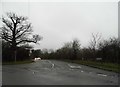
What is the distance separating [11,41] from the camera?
47219 mm

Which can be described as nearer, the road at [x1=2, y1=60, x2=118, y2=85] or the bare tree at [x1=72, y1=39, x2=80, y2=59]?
the road at [x1=2, y1=60, x2=118, y2=85]

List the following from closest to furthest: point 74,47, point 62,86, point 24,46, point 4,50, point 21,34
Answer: point 62,86 → point 4,50 → point 21,34 → point 24,46 → point 74,47

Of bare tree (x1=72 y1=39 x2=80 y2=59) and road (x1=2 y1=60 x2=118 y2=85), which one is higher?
bare tree (x1=72 y1=39 x2=80 y2=59)

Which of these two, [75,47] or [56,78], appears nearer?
[56,78]

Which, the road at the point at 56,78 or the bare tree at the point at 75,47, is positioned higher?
the bare tree at the point at 75,47

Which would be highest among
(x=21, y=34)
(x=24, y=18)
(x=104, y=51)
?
(x=24, y=18)

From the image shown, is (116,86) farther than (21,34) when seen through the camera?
No

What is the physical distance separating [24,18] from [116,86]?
137 ft

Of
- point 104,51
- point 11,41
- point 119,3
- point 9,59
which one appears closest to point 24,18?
point 11,41

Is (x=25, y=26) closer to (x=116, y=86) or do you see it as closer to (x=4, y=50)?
(x=4, y=50)

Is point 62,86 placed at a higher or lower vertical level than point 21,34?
lower

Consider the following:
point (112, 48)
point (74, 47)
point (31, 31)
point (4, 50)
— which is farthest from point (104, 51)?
point (74, 47)

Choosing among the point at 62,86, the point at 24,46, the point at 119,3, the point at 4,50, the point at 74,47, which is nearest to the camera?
the point at 62,86

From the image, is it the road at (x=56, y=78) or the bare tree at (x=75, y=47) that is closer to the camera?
the road at (x=56, y=78)
